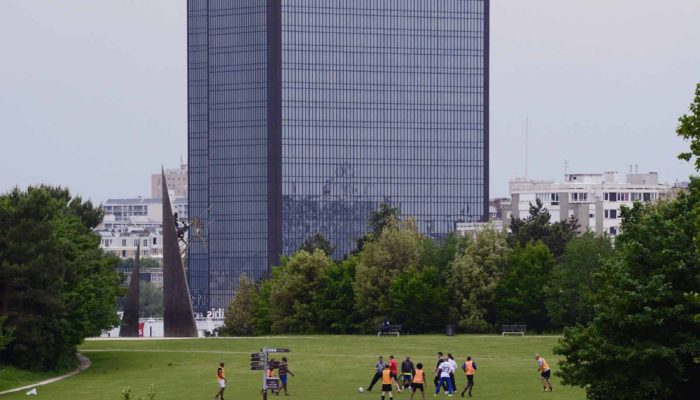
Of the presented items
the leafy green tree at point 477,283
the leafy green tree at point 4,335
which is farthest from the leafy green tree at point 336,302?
the leafy green tree at point 4,335

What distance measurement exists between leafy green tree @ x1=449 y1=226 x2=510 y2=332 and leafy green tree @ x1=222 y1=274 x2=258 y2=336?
23631 mm

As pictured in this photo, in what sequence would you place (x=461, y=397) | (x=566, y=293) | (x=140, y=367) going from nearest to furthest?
(x=461, y=397), (x=140, y=367), (x=566, y=293)

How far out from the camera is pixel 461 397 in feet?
222

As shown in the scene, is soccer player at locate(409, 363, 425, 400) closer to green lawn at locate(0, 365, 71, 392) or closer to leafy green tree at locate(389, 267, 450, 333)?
green lawn at locate(0, 365, 71, 392)

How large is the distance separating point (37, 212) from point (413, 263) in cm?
3637

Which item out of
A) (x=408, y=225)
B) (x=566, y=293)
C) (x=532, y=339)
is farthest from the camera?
(x=408, y=225)

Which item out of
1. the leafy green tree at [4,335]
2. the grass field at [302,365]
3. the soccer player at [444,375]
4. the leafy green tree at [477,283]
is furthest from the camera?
the leafy green tree at [477,283]

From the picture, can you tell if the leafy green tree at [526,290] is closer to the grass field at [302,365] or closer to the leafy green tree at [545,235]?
the grass field at [302,365]

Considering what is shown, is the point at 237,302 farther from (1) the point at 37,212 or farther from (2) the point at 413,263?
(1) the point at 37,212

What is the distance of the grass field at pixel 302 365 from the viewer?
70.8m

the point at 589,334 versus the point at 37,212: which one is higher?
the point at 37,212

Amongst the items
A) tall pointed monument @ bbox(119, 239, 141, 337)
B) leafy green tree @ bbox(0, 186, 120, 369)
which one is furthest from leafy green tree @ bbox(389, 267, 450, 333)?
leafy green tree @ bbox(0, 186, 120, 369)

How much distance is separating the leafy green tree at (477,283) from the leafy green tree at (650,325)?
55579 mm

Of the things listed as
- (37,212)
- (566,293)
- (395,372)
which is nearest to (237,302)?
(566,293)
